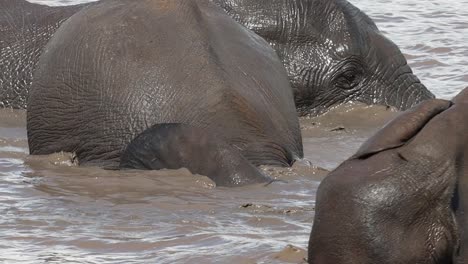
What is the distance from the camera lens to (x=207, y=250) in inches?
199

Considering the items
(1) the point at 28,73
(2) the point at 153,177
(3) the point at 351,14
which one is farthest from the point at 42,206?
(3) the point at 351,14

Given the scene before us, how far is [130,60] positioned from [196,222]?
1.35 metres

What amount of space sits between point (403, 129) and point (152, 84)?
2508 millimetres

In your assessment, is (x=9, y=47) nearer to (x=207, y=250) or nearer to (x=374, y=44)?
(x=374, y=44)

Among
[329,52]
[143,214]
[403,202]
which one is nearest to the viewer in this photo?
[403,202]

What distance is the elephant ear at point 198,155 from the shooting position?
19.3ft

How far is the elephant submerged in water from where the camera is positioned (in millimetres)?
9172

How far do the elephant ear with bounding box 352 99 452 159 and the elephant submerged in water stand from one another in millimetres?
4876

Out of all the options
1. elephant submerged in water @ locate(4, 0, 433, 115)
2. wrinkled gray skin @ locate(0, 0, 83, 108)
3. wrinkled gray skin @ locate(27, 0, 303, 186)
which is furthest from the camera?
elephant submerged in water @ locate(4, 0, 433, 115)

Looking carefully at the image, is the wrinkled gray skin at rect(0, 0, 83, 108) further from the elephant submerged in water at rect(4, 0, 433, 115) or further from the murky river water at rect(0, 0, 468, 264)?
the murky river water at rect(0, 0, 468, 264)

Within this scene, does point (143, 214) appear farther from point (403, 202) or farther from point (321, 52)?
point (321, 52)

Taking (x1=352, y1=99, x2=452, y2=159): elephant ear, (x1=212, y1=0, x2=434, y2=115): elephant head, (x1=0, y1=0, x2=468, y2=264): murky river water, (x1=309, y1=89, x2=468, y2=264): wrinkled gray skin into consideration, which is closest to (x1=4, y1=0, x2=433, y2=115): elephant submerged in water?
(x1=212, y1=0, x2=434, y2=115): elephant head

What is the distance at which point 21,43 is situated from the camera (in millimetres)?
9211

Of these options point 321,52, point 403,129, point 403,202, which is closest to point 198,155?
point 403,129
